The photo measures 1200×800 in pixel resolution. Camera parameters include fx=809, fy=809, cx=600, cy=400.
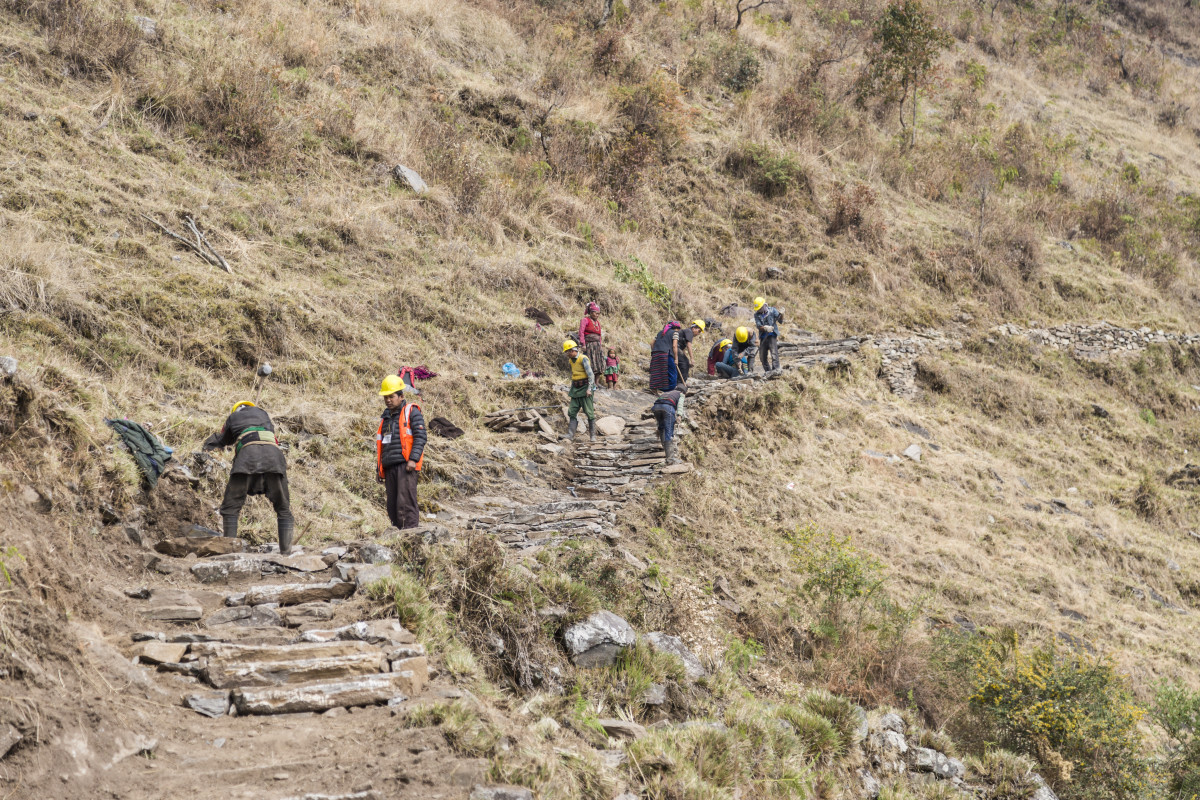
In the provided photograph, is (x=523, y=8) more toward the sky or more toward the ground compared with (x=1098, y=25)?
more toward the ground

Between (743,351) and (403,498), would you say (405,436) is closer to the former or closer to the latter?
(403,498)

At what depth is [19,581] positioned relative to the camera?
3.69 metres

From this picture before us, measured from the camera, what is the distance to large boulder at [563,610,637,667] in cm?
568

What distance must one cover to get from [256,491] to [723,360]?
9.92m

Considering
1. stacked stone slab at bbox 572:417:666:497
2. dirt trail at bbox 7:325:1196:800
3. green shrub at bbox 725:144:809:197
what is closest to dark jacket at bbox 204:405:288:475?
dirt trail at bbox 7:325:1196:800

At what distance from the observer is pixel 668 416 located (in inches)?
392

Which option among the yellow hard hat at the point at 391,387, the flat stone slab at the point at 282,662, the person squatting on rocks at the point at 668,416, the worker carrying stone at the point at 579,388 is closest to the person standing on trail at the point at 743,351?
the worker carrying stone at the point at 579,388

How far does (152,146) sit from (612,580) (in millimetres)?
10798

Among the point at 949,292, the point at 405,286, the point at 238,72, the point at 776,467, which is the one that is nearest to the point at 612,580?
the point at 776,467

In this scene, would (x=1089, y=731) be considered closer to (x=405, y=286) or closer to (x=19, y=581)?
(x=19, y=581)

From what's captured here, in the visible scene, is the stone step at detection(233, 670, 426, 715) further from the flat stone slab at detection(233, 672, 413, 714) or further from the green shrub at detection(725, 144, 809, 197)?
the green shrub at detection(725, 144, 809, 197)

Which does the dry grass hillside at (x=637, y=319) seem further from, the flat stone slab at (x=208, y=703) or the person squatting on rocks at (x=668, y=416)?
the person squatting on rocks at (x=668, y=416)

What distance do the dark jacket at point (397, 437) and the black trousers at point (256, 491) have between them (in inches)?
35.9

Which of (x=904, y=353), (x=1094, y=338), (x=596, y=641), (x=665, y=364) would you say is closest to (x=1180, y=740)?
(x=596, y=641)
